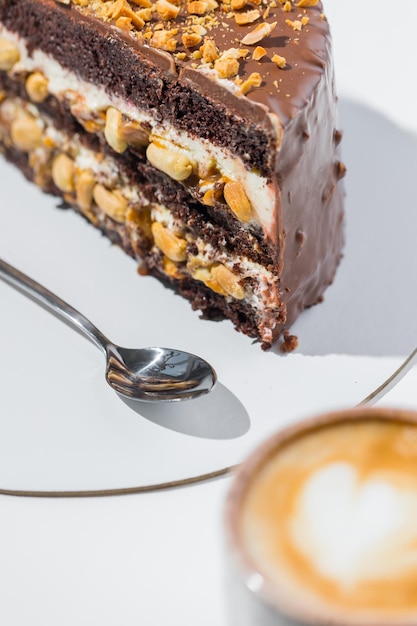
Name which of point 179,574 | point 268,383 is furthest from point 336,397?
point 179,574

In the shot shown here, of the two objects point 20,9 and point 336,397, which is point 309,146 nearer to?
point 336,397

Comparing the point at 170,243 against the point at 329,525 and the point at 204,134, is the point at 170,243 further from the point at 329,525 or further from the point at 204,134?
the point at 329,525

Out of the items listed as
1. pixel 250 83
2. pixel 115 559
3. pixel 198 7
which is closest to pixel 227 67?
pixel 250 83

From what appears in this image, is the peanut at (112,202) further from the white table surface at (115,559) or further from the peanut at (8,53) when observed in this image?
the white table surface at (115,559)

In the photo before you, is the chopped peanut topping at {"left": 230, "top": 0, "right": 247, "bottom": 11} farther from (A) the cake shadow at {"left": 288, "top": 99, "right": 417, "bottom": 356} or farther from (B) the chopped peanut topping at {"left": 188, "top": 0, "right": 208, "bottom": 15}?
(A) the cake shadow at {"left": 288, "top": 99, "right": 417, "bottom": 356}

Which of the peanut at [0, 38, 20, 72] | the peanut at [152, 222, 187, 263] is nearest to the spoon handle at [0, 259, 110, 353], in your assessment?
A: the peanut at [152, 222, 187, 263]

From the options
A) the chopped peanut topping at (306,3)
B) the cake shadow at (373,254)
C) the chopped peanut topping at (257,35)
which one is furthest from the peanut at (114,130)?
the cake shadow at (373,254)
